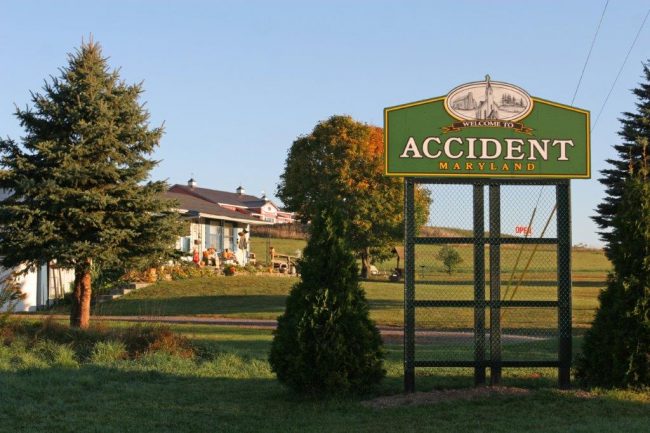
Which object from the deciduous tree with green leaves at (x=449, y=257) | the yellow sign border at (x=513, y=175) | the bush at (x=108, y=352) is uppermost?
the yellow sign border at (x=513, y=175)

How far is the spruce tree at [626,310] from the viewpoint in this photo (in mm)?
10180

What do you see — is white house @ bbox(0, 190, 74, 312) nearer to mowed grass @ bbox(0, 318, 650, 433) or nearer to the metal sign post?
mowed grass @ bbox(0, 318, 650, 433)

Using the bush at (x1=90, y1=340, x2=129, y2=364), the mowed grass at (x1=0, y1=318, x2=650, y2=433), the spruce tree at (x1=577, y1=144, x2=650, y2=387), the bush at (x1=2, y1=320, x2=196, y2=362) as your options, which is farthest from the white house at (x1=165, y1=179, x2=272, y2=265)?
the spruce tree at (x1=577, y1=144, x2=650, y2=387)

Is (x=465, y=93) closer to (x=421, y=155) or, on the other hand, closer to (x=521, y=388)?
(x=421, y=155)

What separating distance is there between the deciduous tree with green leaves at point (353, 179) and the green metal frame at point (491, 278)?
3315cm

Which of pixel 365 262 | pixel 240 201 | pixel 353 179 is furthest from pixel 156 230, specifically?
pixel 240 201

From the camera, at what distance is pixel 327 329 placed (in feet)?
33.6

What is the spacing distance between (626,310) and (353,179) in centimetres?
3573

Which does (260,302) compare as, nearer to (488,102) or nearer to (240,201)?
(488,102)

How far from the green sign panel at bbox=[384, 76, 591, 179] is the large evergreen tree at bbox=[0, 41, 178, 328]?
947 cm

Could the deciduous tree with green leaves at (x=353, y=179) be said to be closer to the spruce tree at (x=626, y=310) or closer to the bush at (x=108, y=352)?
the bush at (x=108, y=352)

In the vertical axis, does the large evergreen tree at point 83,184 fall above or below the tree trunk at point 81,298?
above

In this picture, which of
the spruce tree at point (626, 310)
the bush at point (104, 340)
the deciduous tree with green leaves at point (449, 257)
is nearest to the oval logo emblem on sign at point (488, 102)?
the spruce tree at point (626, 310)

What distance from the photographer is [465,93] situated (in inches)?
448
